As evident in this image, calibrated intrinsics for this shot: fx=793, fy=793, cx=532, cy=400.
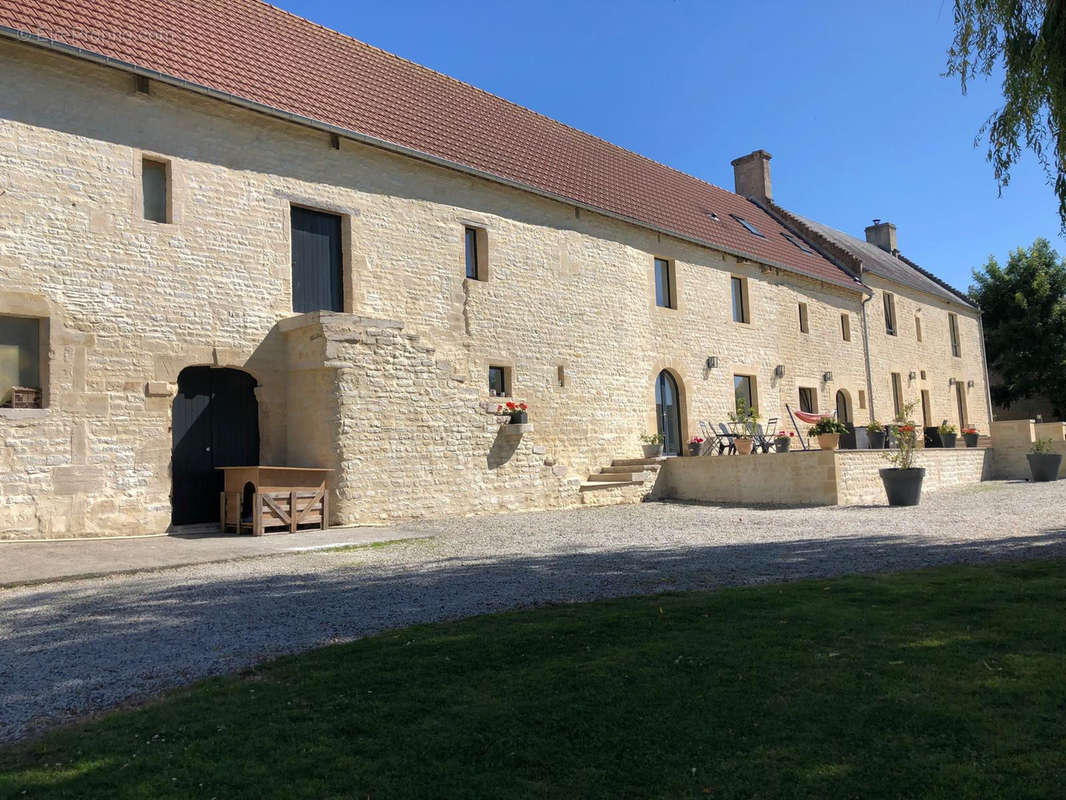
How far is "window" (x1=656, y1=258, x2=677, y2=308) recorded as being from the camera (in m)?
18.2

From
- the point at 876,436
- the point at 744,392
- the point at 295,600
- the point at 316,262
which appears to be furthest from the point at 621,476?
the point at 295,600

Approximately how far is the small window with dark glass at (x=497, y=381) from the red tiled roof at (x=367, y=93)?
358 cm

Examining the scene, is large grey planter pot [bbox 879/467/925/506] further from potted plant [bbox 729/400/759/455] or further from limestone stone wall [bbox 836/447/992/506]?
potted plant [bbox 729/400/759/455]

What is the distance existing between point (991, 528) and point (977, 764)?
756 centimetres

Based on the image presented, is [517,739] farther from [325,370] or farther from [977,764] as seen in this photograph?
[325,370]

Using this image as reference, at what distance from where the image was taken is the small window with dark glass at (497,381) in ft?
47.2

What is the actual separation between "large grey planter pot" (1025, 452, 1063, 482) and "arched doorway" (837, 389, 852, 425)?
5.94m

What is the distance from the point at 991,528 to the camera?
908 centimetres

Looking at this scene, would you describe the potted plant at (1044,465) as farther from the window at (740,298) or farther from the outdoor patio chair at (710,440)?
the window at (740,298)

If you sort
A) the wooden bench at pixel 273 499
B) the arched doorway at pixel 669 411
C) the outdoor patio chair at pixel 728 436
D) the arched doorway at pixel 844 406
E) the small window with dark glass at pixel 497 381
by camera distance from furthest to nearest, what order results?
the arched doorway at pixel 844 406 → the arched doorway at pixel 669 411 → the outdoor patio chair at pixel 728 436 → the small window with dark glass at pixel 497 381 → the wooden bench at pixel 273 499

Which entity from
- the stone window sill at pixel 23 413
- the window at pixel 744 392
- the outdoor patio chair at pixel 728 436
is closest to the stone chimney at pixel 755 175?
the window at pixel 744 392

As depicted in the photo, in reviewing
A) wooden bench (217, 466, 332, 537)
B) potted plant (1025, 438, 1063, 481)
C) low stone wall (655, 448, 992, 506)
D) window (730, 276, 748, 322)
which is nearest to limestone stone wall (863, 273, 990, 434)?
potted plant (1025, 438, 1063, 481)

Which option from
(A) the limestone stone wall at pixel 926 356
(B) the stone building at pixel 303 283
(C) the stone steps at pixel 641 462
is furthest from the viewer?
(A) the limestone stone wall at pixel 926 356

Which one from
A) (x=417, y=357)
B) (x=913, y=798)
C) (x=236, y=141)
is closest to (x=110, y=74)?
(x=236, y=141)
